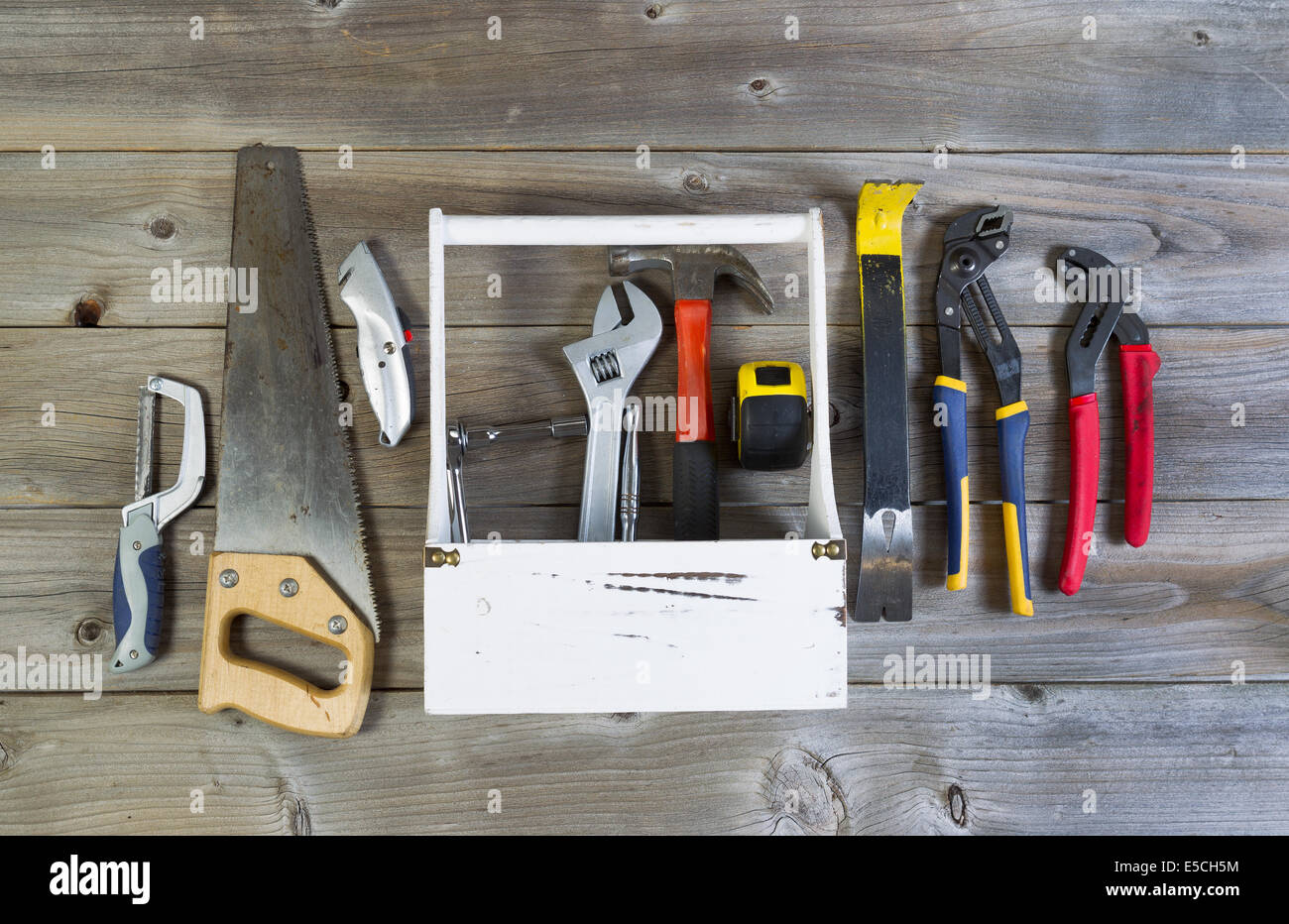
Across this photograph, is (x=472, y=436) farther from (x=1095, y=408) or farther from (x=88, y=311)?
(x=1095, y=408)

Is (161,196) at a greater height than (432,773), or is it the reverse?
(161,196)

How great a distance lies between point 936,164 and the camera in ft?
3.36

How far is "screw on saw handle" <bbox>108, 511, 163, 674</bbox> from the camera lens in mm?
961

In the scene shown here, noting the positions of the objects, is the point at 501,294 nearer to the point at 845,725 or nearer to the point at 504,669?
the point at 504,669

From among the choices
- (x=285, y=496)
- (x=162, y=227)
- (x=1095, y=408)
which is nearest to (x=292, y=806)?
(x=285, y=496)

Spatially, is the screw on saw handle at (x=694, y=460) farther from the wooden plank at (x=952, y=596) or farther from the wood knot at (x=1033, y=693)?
the wood knot at (x=1033, y=693)

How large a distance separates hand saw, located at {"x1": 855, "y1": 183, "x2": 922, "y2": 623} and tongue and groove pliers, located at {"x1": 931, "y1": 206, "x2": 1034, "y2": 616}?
0.18ft

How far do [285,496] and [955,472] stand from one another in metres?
0.78

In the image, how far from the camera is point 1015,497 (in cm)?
96

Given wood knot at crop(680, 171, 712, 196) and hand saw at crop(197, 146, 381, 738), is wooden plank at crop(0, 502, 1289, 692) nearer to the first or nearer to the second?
hand saw at crop(197, 146, 381, 738)

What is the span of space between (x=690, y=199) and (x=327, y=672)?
0.73 m

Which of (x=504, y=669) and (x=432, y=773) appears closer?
→ (x=504, y=669)
